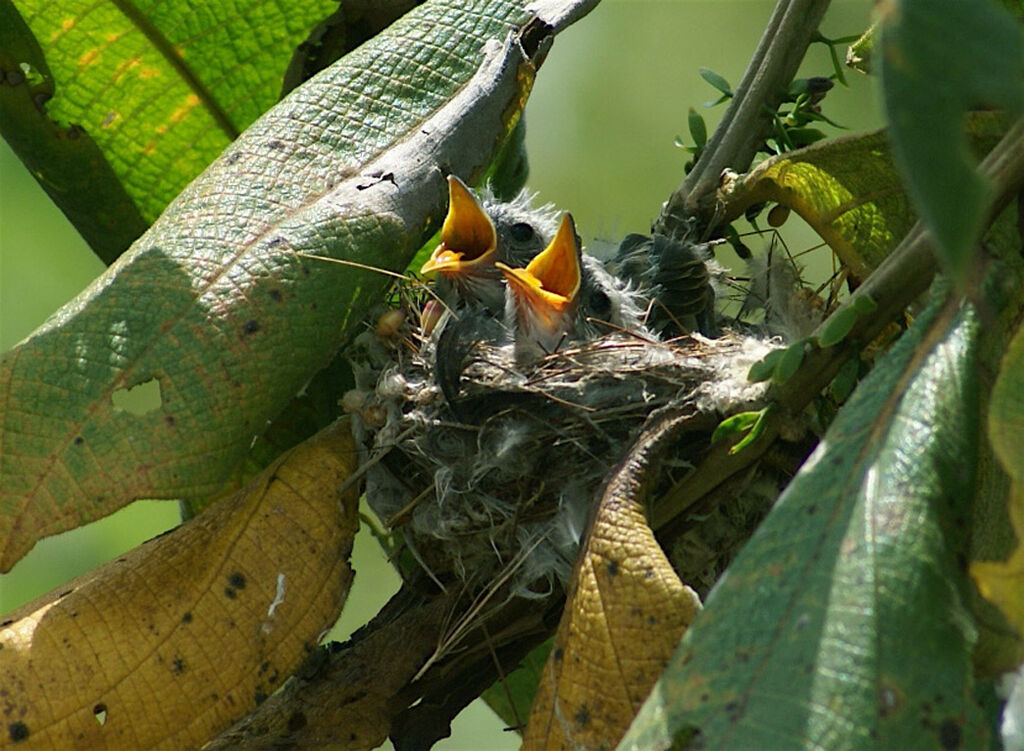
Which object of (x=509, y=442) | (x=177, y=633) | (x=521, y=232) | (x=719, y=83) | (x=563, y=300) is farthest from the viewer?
(x=521, y=232)

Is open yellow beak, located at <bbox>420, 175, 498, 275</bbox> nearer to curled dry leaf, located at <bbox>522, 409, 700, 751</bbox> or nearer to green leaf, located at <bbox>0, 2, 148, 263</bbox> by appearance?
green leaf, located at <bbox>0, 2, 148, 263</bbox>

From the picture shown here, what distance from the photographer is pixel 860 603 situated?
3.74 feet

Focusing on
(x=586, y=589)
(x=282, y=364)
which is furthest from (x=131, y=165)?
(x=586, y=589)

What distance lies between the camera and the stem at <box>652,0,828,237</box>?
2150mm

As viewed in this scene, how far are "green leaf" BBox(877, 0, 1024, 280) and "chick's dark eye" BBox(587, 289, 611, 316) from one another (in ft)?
5.48

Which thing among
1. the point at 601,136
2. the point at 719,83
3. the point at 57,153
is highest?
the point at 57,153

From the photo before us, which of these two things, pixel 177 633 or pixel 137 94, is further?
pixel 137 94

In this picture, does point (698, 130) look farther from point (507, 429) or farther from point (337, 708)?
point (337, 708)

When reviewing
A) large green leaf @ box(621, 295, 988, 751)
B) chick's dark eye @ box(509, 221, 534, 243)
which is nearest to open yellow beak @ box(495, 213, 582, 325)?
chick's dark eye @ box(509, 221, 534, 243)

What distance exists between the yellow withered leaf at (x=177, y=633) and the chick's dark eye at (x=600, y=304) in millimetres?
980

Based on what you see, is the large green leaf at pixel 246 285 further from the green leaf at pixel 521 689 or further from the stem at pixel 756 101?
the green leaf at pixel 521 689

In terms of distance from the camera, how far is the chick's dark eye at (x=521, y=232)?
3021 mm

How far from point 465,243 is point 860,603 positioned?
1631 mm

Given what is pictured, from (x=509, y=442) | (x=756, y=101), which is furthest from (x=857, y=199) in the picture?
(x=509, y=442)
